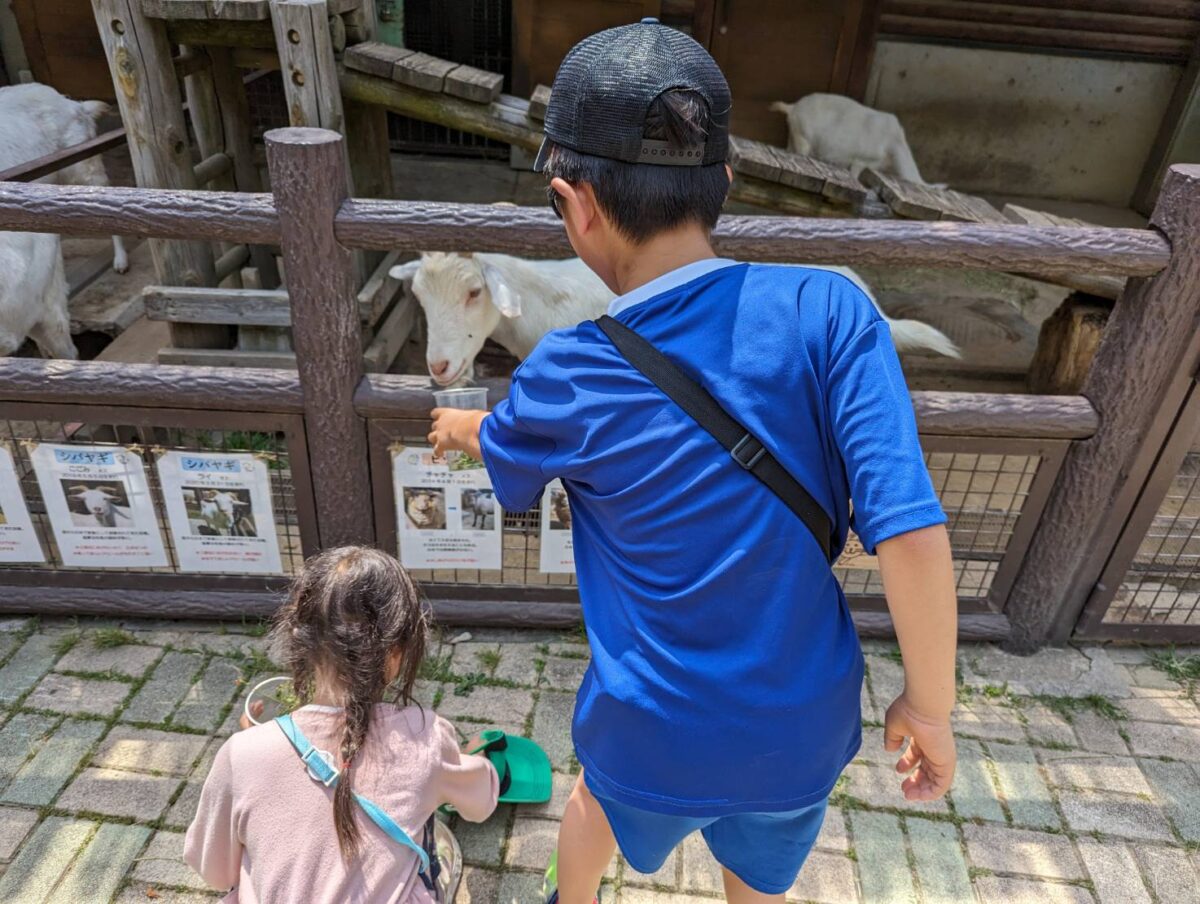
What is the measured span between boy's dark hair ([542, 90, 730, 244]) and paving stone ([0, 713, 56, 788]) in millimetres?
2524

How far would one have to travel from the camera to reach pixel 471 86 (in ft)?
14.4

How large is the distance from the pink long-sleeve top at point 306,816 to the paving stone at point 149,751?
3.25 ft

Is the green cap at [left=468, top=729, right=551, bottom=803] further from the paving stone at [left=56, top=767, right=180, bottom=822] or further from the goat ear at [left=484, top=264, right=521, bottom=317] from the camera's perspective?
the goat ear at [left=484, top=264, right=521, bottom=317]

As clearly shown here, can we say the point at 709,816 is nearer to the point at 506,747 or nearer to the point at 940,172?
the point at 506,747

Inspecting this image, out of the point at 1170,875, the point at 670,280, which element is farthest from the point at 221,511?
the point at 1170,875

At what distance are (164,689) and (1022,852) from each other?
2.80 meters

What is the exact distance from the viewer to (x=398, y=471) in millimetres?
2865

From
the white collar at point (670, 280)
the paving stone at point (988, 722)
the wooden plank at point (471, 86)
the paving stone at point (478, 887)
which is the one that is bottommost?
the paving stone at point (988, 722)

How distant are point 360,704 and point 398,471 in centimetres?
127

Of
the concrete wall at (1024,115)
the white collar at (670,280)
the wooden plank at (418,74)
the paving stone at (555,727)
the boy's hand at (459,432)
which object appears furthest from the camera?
the concrete wall at (1024,115)

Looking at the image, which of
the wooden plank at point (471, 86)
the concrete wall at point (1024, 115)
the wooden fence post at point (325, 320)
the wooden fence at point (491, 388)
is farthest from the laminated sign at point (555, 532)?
the concrete wall at point (1024, 115)

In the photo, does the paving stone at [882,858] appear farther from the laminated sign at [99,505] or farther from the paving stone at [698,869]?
the laminated sign at [99,505]

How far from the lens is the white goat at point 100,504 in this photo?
9.46ft

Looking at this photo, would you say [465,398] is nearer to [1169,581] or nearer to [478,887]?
[478,887]
